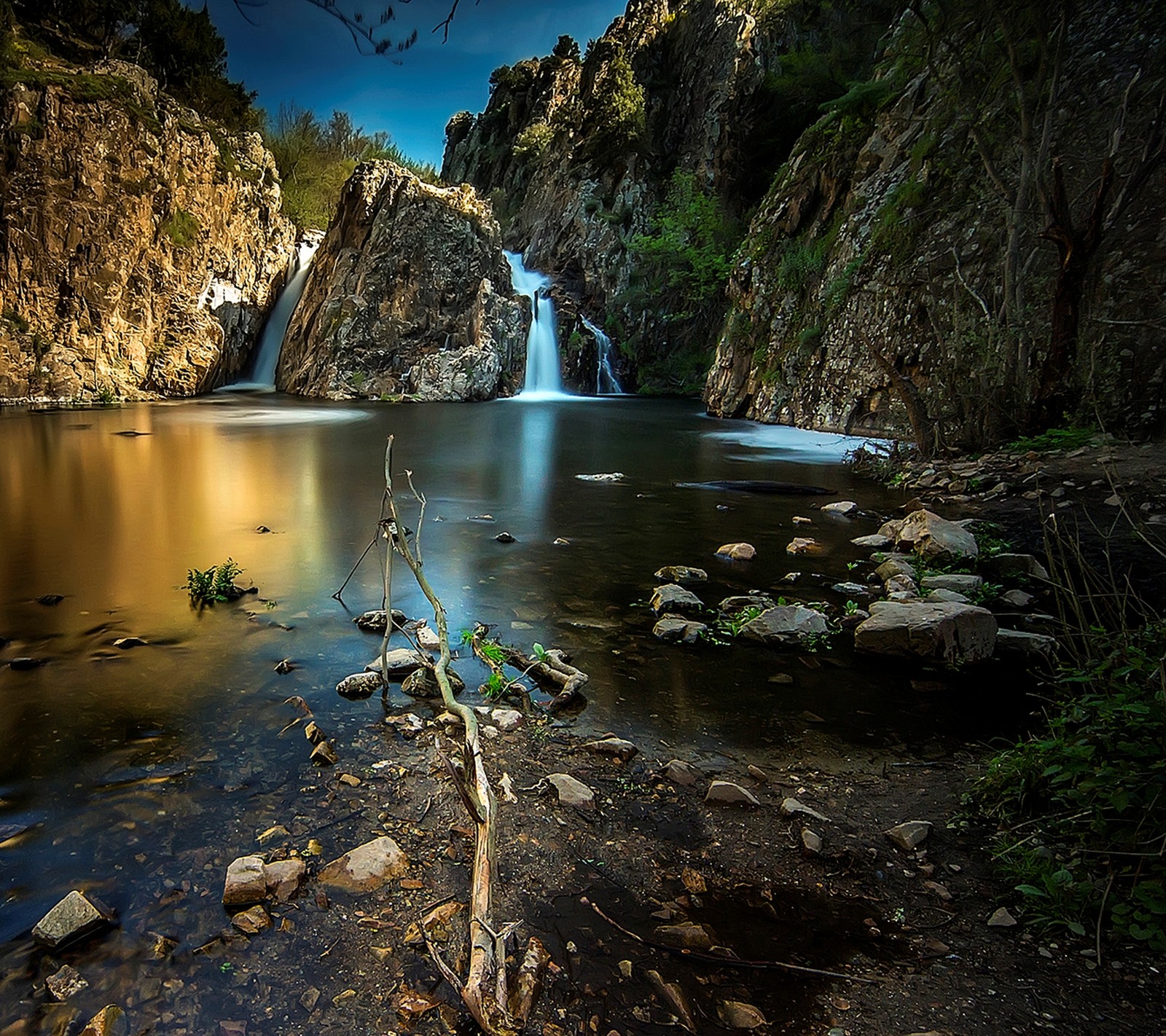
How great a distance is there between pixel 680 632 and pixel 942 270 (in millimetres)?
13308

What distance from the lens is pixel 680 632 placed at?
4652mm

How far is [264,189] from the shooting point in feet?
111

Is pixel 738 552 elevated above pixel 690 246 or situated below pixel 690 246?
below

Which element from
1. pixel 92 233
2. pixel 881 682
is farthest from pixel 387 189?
pixel 881 682

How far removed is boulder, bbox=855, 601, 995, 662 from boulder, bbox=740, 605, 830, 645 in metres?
0.29

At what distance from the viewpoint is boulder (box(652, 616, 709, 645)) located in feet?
15.2

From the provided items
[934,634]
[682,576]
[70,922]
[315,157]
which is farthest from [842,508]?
[315,157]

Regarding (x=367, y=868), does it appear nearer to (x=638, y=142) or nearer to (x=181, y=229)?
(x=181, y=229)

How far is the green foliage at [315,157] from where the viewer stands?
130ft

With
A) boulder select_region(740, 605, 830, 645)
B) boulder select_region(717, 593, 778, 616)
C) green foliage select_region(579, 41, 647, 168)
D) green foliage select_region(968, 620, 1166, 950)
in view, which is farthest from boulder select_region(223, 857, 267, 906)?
green foliage select_region(579, 41, 647, 168)

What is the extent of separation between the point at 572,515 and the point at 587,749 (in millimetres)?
5515

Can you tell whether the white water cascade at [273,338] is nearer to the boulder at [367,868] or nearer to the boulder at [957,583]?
the boulder at [957,583]

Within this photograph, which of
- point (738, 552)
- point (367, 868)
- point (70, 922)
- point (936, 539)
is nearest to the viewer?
point (70, 922)

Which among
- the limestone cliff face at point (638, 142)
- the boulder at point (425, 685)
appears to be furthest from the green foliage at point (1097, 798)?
the limestone cliff face at point (638, 142)
